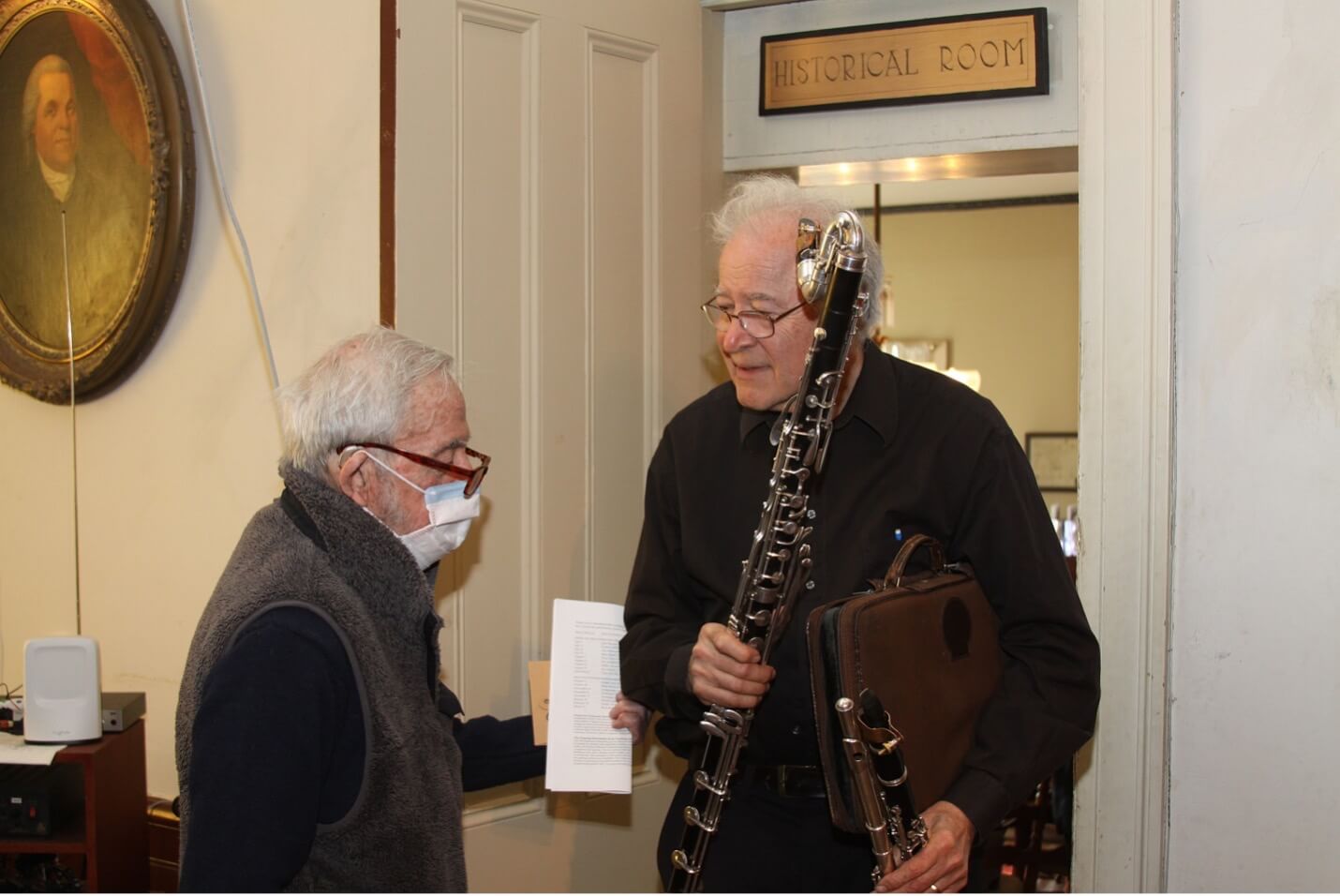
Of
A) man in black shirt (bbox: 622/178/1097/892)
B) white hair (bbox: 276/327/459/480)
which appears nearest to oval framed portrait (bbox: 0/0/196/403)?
white hair (bbox: 276/327/459/480)

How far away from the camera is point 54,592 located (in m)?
3.37

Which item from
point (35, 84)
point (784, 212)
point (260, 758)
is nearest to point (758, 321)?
point (784, 212)

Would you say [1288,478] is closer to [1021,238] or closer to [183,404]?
[183,404]

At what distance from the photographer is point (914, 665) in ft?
5.95

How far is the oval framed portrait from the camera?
2.99 metres

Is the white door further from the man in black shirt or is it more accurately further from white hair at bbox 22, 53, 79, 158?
white hair at bbox 22, 53, 79, 158

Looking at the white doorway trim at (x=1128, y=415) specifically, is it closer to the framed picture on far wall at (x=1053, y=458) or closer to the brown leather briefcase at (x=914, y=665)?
the brown leather briefcase at (x=914, y=665)

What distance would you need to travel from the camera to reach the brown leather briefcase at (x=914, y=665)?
174 centimetres

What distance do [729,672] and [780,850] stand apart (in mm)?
350

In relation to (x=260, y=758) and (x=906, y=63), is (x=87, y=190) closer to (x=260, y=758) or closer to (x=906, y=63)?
(x=906, y=63)

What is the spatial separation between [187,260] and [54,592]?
1.00 m

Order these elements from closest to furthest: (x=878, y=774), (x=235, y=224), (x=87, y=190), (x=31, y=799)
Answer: (x=878, y=774)
(x=31, y=799)
(x=235, y=224)
(x=87, y=190)

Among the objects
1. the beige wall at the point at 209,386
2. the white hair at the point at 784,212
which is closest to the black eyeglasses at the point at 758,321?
the white hair at the point at 784,212

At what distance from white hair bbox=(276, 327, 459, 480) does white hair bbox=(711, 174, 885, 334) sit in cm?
60
